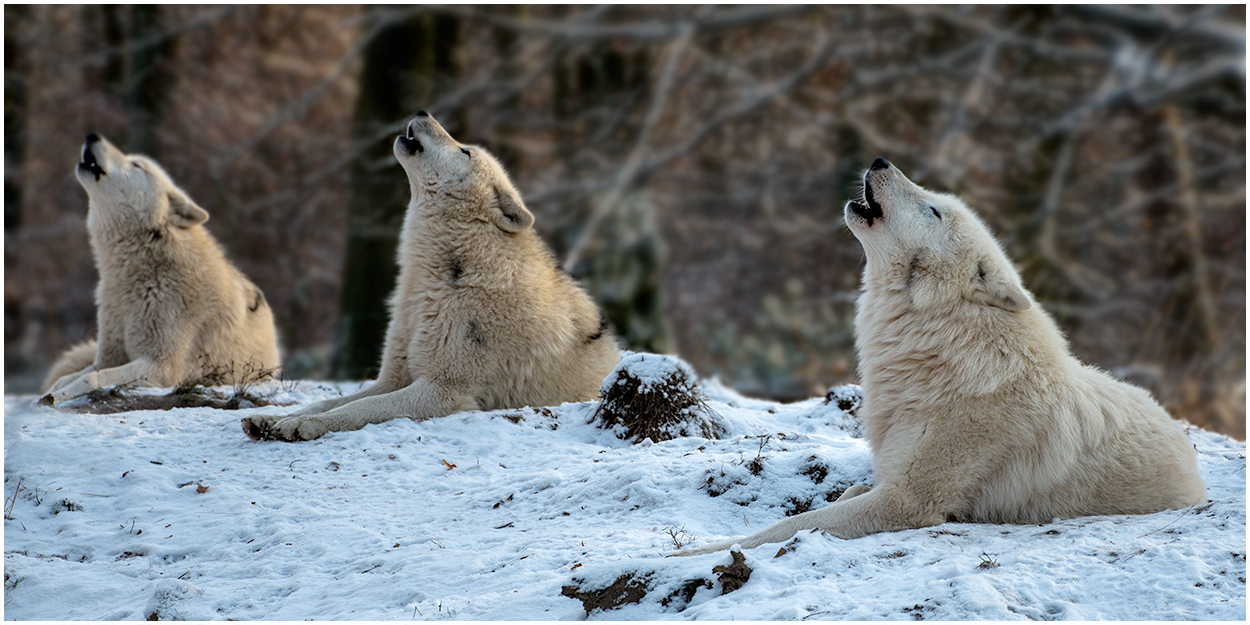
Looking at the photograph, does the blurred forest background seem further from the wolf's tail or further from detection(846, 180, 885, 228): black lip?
detection(846, 180, 885, 228): black lip

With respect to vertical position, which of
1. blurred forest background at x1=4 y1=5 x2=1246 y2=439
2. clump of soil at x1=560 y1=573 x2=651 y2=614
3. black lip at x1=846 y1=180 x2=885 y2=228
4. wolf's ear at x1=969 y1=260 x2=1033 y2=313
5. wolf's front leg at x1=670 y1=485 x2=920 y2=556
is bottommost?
clump of soil at x1=560 y1=573 x2=651 y2=614

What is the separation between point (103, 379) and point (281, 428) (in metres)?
2.10

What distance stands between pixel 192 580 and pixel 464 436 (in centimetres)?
206

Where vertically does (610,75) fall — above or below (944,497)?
above

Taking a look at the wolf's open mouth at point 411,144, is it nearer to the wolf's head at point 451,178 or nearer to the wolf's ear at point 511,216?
the wolf's head at point 451,178

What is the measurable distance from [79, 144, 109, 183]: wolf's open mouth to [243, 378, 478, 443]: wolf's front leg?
3003 mm

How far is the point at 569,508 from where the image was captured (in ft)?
15.3

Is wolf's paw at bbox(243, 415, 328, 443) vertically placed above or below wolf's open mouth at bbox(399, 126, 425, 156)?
below

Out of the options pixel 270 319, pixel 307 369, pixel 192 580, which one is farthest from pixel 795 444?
pixel 307 369

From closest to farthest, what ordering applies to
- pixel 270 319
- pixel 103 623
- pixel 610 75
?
pixel 103 623 → pixel 270 319 → pixel 610 75

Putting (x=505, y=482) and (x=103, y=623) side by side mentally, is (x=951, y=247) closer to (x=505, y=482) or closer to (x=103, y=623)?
(x=505, y=482)

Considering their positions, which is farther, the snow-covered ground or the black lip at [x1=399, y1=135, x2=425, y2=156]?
the black lip at [x1=399, y1=135, x2=425, y2=156]

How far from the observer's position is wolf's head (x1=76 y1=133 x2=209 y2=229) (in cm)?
750

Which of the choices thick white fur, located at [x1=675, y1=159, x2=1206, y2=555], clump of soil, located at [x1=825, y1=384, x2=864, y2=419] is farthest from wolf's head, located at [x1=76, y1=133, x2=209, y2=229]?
thick white fur, located at [x1=675, y1=159, x2=1206, y2=555]
